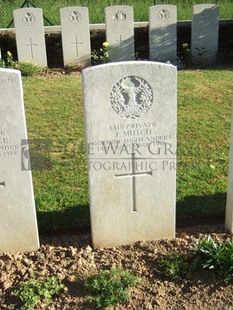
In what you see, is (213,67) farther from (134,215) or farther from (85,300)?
(85,300)

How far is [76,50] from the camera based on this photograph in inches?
402

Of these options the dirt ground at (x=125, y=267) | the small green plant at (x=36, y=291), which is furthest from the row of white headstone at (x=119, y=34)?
the small green plant at (x=36, y=291)

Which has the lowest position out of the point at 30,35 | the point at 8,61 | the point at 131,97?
the point at 8,61

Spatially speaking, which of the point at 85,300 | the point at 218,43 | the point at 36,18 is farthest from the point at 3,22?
the point at 85,300

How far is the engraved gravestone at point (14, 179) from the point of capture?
3.32m

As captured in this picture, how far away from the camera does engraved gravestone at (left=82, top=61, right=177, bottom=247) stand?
343 cm

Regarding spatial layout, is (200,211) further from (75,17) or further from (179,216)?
(75,17)

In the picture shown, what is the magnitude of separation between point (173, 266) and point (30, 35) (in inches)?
303

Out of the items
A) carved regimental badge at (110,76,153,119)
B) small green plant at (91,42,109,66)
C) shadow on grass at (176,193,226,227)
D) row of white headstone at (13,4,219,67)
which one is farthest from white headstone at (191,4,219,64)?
carved regimental badge at (110,76,153,119)

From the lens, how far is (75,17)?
9.91 meters

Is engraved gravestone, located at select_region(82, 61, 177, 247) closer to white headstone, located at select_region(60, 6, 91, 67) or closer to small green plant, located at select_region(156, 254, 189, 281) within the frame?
small green plant, located at select_region(156, 254, 189, 281)

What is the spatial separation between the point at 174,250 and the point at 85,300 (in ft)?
3.09

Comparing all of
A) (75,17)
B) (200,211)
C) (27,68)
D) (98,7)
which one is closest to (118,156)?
(200,211)

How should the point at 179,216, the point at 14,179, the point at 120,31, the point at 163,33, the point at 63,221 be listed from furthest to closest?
the point at 163,33
the point at 120,31
the point at 179,216
the point at 63,221
the point at 14,179
